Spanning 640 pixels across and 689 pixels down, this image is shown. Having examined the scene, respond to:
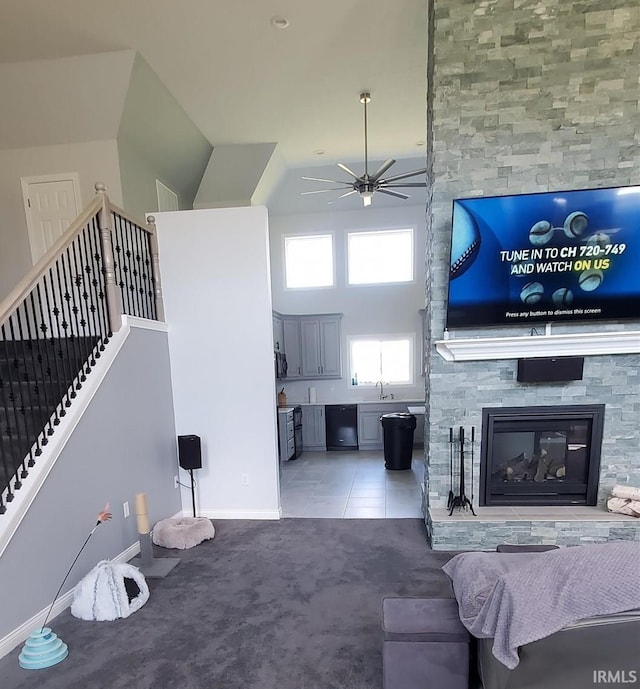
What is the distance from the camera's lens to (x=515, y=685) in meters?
1.37

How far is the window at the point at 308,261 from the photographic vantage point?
763 centimetres

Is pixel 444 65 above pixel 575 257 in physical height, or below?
above

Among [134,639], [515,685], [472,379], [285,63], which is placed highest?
[285,63]

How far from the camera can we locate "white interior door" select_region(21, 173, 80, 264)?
4.86 metres

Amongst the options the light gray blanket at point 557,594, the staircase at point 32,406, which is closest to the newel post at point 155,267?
the staircase at point 32,406

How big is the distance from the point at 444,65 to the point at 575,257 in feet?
6.25

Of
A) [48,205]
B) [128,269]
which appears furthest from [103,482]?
[48,205]

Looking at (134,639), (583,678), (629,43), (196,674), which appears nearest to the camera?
(583,678)

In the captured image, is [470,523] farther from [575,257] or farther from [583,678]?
[575,257]

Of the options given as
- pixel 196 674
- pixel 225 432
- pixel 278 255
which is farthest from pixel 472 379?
pixel 278 255

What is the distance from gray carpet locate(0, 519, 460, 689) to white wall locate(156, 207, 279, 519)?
2.07 feet

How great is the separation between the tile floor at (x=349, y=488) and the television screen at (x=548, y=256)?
2377 millimetres

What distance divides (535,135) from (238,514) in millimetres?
4474

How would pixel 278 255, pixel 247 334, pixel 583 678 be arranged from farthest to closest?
pixel 278 255
pixel 247 334
pixel 583 678
